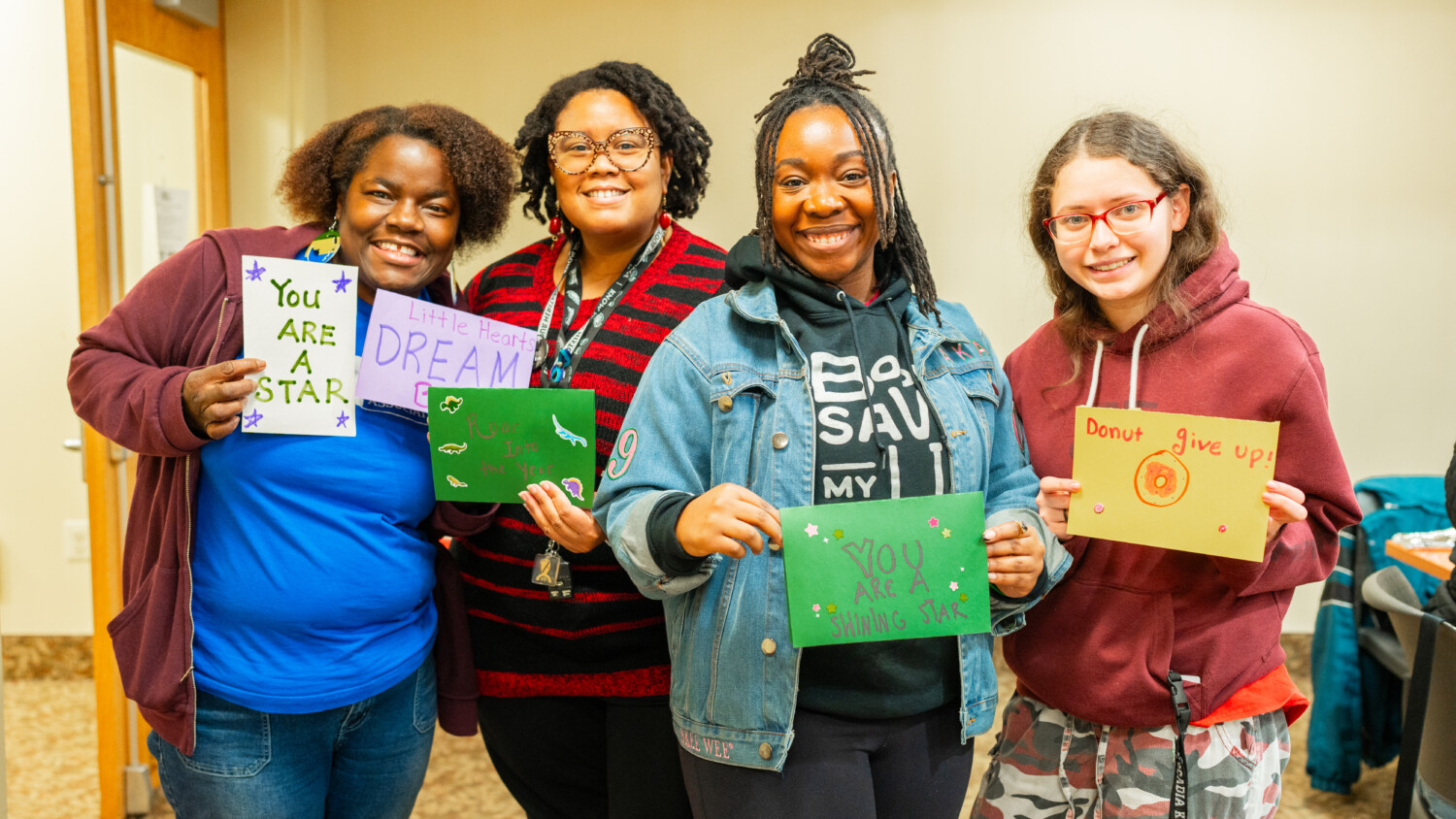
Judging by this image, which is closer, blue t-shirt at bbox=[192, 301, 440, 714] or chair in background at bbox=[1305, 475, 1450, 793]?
blue t-shirt at bbox=[192, 301, 440, 714]

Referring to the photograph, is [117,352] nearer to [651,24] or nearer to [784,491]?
[784,491]

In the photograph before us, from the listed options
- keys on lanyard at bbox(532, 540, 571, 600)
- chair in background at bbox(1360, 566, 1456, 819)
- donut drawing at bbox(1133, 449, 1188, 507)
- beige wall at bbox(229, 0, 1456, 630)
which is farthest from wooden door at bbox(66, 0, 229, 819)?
chair in background at bbox(1360, 566, 1456, 819)

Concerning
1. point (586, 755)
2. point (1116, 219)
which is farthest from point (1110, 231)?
point (586, 755)

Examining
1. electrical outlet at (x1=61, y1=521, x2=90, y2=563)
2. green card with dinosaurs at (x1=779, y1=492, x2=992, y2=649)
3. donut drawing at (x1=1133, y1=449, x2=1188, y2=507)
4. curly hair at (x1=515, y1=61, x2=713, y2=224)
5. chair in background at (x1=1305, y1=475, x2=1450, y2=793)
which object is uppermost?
curly hair at (x1=515, y1=61, x2=713, y2=224)

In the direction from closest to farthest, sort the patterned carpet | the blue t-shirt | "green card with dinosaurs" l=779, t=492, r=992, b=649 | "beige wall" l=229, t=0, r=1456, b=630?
"green card with dinosaurs" l=779, t=492, r=992, b=649 < the blue t-shirt < the patterned carpet < "beige wall" l=229, t=0, r=1456, b=630

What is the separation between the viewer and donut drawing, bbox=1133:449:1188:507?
4.12 feet

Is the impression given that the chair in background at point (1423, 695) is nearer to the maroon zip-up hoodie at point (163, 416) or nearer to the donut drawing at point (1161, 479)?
the donut drawing at point (1161, 479)

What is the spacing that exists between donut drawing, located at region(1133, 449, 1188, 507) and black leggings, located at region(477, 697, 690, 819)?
82 cm

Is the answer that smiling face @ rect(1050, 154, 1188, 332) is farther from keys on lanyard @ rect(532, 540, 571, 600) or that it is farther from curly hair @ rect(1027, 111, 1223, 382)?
keys on lanyard @ rect(532, 540, 571, 600)

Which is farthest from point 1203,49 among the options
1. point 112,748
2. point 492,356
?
point 112,748

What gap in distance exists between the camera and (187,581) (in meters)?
1.40

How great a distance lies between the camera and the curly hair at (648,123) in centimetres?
167

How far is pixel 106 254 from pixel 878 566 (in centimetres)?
226

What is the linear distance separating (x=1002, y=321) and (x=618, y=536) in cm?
271
